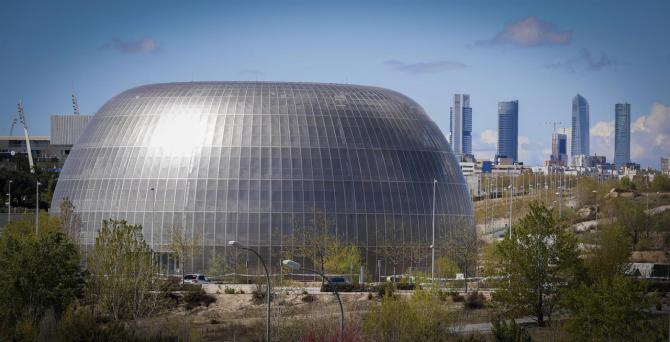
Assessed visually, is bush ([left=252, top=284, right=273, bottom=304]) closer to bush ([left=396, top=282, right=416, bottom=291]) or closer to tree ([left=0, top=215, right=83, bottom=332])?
bush ([left=396, top=282, right=416, bottom=291])

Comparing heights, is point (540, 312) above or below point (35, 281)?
below

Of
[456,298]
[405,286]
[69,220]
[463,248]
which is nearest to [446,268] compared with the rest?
[463,248]

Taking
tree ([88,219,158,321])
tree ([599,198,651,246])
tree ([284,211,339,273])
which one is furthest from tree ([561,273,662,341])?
tree ([599,198,651,246])

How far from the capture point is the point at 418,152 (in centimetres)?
13775

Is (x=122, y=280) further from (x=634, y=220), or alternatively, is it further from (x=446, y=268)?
(x=634, y=220)

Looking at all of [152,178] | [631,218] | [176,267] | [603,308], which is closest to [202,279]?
[176,267]

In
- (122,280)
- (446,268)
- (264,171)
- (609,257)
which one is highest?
(264,171)

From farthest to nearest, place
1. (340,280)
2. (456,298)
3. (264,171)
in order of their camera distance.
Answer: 1. (264,171)
2. (340,280)
3. (456,298)

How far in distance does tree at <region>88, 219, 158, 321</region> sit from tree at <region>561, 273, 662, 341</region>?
34464 millimetres

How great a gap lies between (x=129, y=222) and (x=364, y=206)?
25281 millimetres

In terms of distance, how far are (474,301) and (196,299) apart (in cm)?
2376

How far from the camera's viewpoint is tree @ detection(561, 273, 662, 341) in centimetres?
7569

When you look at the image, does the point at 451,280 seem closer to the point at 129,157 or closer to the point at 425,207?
the point at 425,207

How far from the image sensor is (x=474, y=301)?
339 feet
